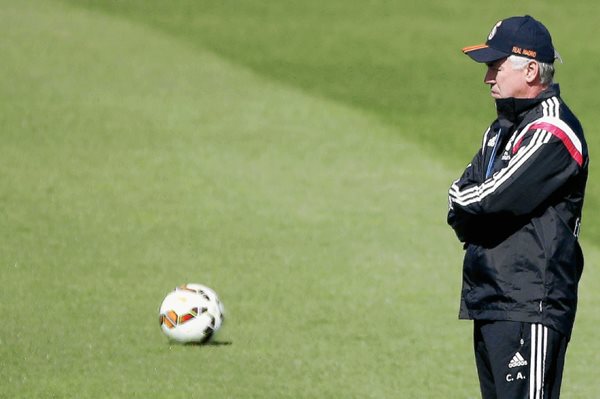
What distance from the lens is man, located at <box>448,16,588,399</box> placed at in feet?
17.0

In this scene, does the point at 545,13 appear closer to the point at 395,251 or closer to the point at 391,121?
the point at 391,121

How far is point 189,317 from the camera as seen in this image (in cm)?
944

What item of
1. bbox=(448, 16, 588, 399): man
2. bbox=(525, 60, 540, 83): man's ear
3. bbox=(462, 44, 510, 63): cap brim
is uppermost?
bbox=(462, 44, 510, 63): cap brim

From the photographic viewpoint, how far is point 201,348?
952 centimetres

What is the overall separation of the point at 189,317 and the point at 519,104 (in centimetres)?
472

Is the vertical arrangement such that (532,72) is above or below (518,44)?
below

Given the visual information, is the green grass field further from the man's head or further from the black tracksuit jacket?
the man's head

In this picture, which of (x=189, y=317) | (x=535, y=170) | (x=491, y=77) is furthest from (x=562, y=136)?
(x=189, y=317)

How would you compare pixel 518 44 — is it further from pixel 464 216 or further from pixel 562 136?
pixel 464 216

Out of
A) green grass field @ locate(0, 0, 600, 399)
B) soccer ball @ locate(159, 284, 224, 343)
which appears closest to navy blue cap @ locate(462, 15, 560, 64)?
green grass field @ locate(0, 0, 600, 399)

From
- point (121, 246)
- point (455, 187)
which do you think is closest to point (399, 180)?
point (121, 246)

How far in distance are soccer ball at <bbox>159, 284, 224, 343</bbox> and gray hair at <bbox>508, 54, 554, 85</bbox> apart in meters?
4.70

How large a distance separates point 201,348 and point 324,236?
3955 mm

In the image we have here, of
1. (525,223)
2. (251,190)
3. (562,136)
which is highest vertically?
(251,190)
